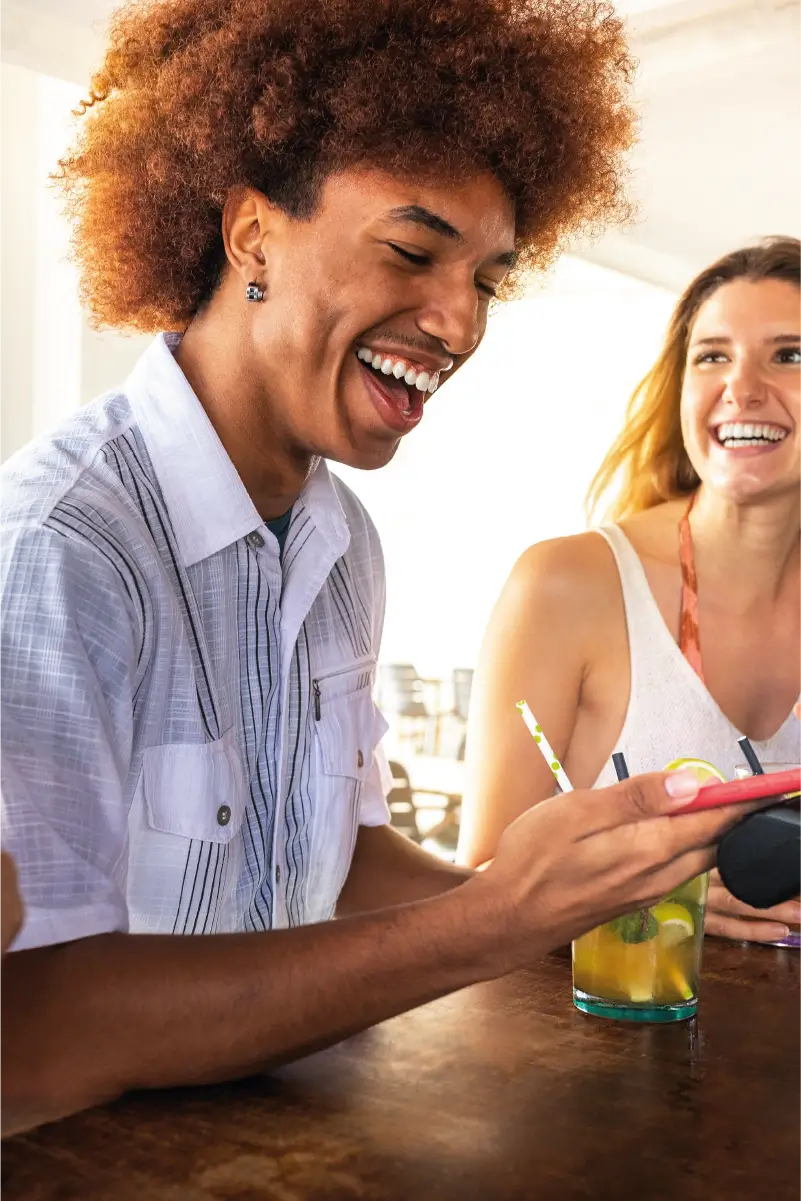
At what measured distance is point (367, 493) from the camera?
10562 millimetres

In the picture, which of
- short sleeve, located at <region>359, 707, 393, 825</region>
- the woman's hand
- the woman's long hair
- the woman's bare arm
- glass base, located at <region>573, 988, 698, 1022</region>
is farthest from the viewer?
the woman's long hair

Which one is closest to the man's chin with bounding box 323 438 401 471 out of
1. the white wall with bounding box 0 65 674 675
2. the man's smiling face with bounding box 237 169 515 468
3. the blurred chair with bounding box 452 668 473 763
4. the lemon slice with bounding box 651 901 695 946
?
the man's smiling face with bounding box 237 169 515 468

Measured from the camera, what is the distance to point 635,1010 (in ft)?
3.76

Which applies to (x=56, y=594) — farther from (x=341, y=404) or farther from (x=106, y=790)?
(x=341, y=404)

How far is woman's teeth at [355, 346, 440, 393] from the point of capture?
56.1 inches

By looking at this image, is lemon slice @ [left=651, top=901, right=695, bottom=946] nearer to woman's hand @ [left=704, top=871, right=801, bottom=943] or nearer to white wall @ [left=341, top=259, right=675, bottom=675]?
woman's hand @ [left=704, top=871, right=801, bottom=943]

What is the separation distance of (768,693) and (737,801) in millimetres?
1325

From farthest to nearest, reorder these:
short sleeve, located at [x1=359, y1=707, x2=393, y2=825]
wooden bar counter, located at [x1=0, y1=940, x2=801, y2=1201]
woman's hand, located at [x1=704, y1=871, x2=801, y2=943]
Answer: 1. short sleeve, located at [x1=359, y1=707, x2=393, y2=825]
2. woman's hand, located at [x1=704, y1=871, x2=801, y2=943]
3. wooden bar counter, located at [x1=0, y1=940, x2=801, y2=1201]

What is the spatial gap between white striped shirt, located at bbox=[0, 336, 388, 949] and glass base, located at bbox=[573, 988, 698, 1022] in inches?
15.9

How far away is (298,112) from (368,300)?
0.25 metres

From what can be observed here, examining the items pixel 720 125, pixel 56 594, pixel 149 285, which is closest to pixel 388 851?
pixel 56 594

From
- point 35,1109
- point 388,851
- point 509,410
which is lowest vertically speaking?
point 35,1109

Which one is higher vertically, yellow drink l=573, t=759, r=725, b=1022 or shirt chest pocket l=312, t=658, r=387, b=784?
shirt chest pocket l=312, t=658, r=387, b=784

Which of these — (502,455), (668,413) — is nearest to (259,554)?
(668,413)
